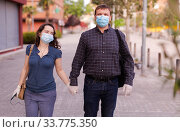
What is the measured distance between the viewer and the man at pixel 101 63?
338 cm

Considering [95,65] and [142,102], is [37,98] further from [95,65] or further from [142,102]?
[142,102]

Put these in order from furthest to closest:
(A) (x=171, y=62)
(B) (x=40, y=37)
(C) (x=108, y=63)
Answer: (B) (x=40, y=37) → (C) (x=108, y=63) → (A) (x=171, y=62)

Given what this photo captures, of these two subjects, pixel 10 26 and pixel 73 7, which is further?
pixel 73 7

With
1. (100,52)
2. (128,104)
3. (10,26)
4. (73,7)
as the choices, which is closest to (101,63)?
(100,52)

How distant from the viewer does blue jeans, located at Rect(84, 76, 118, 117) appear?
344 centimetres

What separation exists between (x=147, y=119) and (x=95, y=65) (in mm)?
1142

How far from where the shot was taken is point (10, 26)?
2373 centimetres

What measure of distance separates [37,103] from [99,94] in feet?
2.41

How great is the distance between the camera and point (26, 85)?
354 centimetres

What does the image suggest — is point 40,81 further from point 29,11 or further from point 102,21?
point 29,11

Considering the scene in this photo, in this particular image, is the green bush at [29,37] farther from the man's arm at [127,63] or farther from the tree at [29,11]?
the man's arm at [127,63]

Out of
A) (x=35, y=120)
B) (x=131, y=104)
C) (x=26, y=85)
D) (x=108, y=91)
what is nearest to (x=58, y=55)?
(x=26, y=85)

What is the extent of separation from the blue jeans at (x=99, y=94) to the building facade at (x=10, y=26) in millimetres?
17938

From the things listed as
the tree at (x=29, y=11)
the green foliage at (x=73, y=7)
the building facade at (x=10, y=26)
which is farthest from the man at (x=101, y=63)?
the green foliage at (x=73, y=7)
